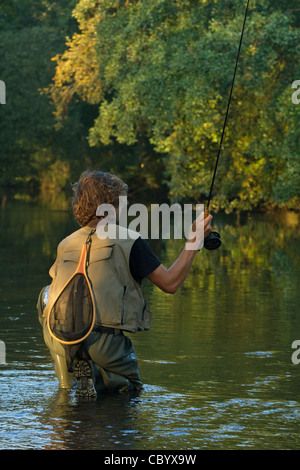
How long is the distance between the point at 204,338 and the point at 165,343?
0.48m

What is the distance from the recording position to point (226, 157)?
31.0m

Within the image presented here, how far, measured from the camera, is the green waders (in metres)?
6.57

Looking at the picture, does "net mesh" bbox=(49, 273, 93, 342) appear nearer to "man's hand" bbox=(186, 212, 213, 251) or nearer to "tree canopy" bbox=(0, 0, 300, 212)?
"man's hand" bbox=(186, 212, 213, 251)

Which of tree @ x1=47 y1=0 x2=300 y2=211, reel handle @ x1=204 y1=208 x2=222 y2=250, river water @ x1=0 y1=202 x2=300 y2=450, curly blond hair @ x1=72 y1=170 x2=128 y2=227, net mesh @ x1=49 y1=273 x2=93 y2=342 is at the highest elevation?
tree @ x1=47 y1=0 x2=300 y2=211

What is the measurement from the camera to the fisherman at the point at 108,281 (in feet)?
21.4

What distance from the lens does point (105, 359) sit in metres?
6.61

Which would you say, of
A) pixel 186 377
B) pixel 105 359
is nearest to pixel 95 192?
pixel 105 359

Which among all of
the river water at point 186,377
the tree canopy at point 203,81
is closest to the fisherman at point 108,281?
the river water at point 186,377

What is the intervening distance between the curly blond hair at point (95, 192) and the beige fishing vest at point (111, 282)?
17cm

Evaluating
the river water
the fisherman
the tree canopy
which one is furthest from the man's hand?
the tree canopy

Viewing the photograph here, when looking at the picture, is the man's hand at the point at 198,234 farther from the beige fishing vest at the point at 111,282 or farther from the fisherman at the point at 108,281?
the beige fishing vest at the point at 111,282

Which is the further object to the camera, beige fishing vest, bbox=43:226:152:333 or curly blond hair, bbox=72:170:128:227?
curly blond hair, bbox=72:170:128:227

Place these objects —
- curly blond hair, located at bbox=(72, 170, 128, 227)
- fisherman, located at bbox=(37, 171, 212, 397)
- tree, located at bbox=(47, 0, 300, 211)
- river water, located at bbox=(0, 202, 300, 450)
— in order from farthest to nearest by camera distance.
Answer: tree, located at bbox=(47, 0, 300, 211) → curly blond hair, located at bbox=(72, 170, 128, 227) → fisherman, located at bbox=(37, 171, 212, 397) → river water, located at bbox=(0, 202, 300, 450)

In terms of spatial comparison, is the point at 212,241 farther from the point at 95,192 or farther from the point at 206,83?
the point at 206,83
